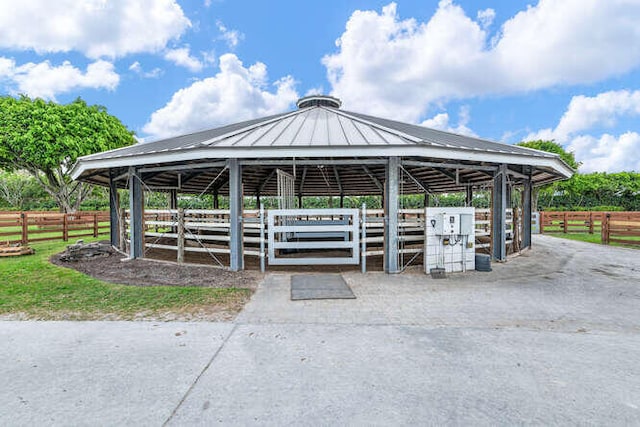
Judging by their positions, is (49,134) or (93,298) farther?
(49,134)

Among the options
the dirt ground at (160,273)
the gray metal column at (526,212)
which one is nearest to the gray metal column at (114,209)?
the dirt ground at (160,273)

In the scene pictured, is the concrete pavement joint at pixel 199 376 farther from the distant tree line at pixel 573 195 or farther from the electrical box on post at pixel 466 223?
the distant tree line at pixel 573 195

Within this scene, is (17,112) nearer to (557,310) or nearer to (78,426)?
(78,426)

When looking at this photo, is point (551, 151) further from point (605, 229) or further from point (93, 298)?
point (93, 298)

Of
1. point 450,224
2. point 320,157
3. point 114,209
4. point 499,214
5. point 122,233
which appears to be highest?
point 320,157

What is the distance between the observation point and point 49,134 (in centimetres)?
1639

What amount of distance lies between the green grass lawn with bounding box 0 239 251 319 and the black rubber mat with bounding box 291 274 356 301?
2.82 ft

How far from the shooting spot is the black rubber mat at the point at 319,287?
4.91m

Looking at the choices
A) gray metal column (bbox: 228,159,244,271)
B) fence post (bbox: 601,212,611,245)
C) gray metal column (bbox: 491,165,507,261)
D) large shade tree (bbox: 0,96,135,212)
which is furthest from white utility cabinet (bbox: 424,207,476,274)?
large shade tree (bbox: 0,96,135,212)

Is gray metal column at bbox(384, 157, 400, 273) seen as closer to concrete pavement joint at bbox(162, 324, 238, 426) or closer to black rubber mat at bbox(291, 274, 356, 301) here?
black rubber mat at bbox(291, 274, 356, 301)

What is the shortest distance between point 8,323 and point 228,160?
424 cm

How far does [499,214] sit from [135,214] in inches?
366

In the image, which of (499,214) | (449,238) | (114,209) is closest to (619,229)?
(499,214)

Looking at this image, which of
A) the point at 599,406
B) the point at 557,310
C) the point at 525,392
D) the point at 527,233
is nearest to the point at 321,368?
the point at 525,392
